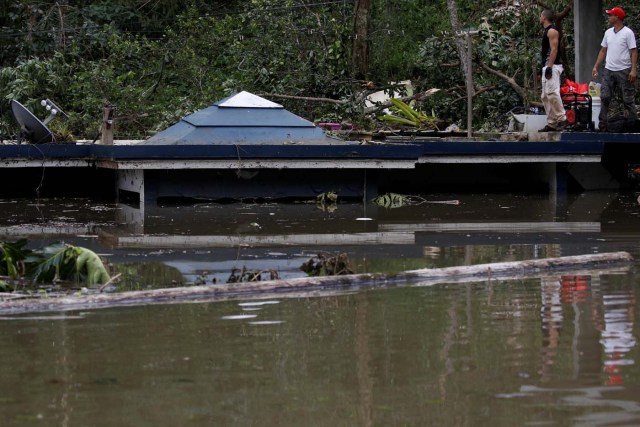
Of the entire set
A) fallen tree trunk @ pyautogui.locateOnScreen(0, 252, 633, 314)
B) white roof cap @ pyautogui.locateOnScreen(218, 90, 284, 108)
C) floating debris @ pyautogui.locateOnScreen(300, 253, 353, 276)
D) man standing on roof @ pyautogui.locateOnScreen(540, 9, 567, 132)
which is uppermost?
man standing on roof @ pyautogui.locateOnScreen(540, 9, 567, 132)

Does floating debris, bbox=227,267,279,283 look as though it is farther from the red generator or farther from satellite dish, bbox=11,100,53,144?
the red generator

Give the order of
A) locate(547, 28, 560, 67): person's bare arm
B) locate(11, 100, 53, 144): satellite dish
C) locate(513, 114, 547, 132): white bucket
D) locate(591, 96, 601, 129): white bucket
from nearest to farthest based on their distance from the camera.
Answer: locate(11, 100, 53, 144): satellite dish, locate(547, 28, 560, 67): person's bare arm, locate(513, 114, 547, 132): white bucket, locate(591, 96, 601, 129): white bucket

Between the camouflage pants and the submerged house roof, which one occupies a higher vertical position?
the camouflage pants

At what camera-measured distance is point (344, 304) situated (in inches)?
253

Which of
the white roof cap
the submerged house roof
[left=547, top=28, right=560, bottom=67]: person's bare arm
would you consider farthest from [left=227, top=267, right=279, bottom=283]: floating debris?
[left=547, top=28, right=560, bottom=67]: person's bare arm

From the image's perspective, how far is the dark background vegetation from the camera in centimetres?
1755

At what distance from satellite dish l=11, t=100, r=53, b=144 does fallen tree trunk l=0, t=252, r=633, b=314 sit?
7.44m

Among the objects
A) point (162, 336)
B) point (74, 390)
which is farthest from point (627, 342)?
point (74, 390)

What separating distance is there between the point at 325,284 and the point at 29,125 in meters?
7.62

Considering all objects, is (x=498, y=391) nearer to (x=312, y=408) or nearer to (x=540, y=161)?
(x=312, y=408)

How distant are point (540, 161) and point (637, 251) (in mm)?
5636

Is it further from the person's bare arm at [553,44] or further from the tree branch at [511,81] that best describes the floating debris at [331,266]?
the tree branch at [511,81]

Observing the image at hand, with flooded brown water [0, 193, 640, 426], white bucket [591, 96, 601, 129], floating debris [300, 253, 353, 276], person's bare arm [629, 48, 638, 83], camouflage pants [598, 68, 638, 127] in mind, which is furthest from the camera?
white bucket [591, 96, 601, 129]

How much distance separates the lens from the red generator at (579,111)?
49.0 ft
